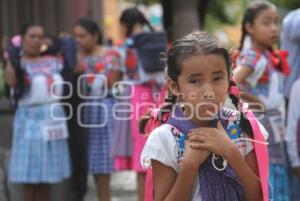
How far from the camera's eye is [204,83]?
2.41 m

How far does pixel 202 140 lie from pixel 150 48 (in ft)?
10.5

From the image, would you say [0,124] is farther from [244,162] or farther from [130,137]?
[244,162]

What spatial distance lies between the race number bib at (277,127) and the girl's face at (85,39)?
2254 millimetres

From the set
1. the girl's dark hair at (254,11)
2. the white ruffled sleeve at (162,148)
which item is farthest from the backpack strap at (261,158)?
the girl's dark hair at (254,11)

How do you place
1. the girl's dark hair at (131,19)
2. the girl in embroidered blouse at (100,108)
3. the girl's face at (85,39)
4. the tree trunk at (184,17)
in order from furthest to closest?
the tree trunk at (184,17)
the girl's face at (85,39)
the girl in embroidered blouse at (100,108)
the girl's dark hair at (131,19)

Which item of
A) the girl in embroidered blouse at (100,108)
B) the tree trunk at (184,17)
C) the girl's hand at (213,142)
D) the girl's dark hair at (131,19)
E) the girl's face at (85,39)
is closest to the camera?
the girl's hand at (213,142)

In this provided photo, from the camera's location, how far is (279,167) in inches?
174

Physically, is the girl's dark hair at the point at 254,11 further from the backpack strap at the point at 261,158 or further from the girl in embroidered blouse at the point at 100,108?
the backpack strap at the point at 261,158

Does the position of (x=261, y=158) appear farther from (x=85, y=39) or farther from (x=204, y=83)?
(x=85, y=39)

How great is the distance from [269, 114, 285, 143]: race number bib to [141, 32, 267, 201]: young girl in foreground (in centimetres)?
187

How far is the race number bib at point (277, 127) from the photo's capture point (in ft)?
14.5

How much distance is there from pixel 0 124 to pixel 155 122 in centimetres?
331

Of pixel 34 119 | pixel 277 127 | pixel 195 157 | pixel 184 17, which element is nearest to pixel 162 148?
pixel 195 157

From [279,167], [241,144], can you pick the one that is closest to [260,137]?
[241,144]
